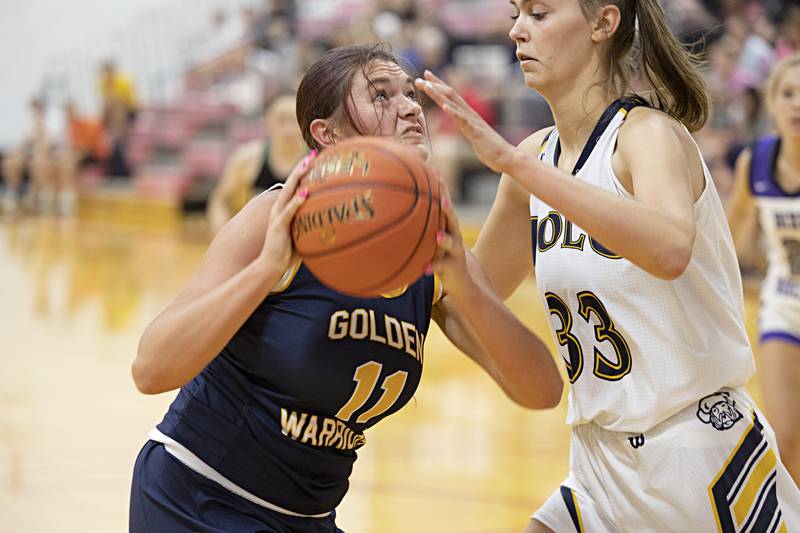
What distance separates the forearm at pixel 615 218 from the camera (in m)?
2.23

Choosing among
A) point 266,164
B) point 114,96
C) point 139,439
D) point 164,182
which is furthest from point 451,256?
point 114,96

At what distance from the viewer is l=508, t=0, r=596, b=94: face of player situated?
8.40 ft

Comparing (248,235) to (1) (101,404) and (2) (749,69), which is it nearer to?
(1) (101,404)

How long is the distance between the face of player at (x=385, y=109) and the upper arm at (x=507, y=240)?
0.54m

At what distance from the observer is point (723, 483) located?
8.32 feet

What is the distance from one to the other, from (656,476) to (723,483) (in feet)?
0.46

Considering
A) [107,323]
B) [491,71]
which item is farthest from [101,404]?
[491,71]

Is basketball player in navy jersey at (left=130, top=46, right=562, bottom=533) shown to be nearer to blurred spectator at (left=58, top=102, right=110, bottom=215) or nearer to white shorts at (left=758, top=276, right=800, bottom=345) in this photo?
white shorts at (left=758, top=276, right=800, bottom=345)

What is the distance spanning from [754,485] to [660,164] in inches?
29.6

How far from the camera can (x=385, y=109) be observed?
7.99ft

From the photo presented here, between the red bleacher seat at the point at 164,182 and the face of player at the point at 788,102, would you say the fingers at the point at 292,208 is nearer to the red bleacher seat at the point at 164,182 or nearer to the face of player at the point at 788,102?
the face of player at the point at 788,102

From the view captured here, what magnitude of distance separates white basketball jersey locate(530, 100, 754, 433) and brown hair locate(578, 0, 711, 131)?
116mm

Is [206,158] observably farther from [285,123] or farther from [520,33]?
[520,33]

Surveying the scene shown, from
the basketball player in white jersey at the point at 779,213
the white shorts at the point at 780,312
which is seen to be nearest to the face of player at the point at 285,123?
the basketball player in white jersey at the point at 779,213
